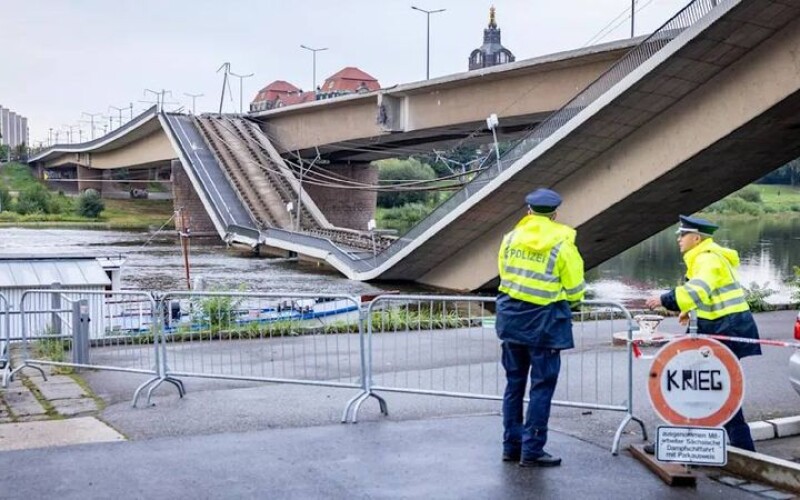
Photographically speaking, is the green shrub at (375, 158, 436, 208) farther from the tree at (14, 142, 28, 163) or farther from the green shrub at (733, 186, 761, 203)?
the tree at (14, 142, 28, 163)

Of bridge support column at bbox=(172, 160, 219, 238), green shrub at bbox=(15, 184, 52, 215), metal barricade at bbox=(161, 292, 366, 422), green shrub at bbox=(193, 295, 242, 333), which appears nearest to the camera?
metal barricade at bbox=(161, 292, 366, 422)

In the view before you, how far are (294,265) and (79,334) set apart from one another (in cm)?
2509

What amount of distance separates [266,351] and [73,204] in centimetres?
6124

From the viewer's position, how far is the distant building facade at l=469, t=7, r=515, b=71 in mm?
153625

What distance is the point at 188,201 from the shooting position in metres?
51.7

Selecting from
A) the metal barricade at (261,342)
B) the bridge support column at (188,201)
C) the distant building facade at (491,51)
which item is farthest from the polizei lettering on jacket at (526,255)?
the distant building facade at (491,51)

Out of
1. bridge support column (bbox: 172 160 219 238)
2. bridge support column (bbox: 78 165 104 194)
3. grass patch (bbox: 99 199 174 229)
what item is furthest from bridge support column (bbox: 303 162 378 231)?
bridge support column (bbox: 78 165 104 194)

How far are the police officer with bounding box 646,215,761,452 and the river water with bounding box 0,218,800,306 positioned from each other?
44.9 ft

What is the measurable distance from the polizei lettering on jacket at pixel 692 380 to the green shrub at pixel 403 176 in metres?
63.5

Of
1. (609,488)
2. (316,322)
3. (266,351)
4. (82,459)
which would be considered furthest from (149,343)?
(609,488)

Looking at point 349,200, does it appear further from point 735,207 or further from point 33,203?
point 735,207

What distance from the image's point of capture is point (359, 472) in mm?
6930

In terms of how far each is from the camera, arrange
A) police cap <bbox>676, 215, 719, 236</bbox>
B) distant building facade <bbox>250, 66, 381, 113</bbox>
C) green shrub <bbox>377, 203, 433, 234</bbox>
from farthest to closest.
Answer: distant building facade <bbox>250, 66, 381, 113</bbox> < green shrub <bbox>377, 203, 433, 234</bbox> < police cap <bbox>676, 215, 719, 236</bbox>

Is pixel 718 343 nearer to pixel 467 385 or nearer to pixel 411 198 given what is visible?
pixel 467 385
